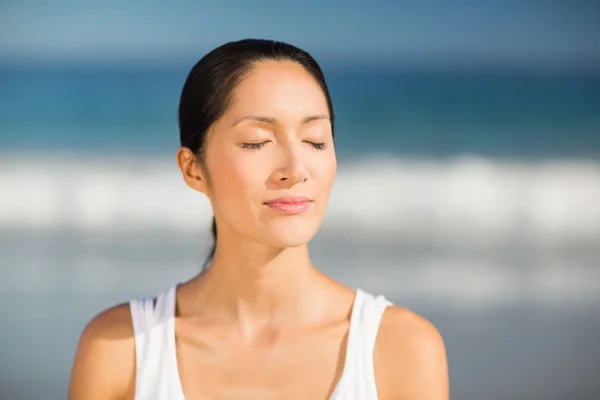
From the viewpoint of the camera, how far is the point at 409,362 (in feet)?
3.30

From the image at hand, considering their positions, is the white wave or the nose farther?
the white wave

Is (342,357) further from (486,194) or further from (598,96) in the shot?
(598,96)

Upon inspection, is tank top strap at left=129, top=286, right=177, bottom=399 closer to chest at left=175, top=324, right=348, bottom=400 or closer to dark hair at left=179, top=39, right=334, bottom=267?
chest at left=175, top=324, right=348, bottom=400

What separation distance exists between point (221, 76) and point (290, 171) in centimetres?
16

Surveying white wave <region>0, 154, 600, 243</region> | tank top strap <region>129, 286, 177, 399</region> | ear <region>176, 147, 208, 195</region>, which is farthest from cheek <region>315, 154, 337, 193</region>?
white wave <region>0, 154, 600, 243</region>

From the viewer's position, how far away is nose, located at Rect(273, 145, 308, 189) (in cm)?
95

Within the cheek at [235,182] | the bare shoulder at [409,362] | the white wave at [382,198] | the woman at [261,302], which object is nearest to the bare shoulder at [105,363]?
→ the woman at [261,302]

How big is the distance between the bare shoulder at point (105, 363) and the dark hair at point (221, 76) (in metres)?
0.25

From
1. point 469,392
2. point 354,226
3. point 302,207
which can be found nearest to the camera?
point 302,207

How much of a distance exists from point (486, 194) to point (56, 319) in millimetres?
1082

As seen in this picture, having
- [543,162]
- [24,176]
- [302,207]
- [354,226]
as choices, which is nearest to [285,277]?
[302,207]

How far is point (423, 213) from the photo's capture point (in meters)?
1.88

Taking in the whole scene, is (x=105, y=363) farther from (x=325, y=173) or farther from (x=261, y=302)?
(x=325, y=173)

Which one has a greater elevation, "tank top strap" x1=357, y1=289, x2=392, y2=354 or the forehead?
the forehead
